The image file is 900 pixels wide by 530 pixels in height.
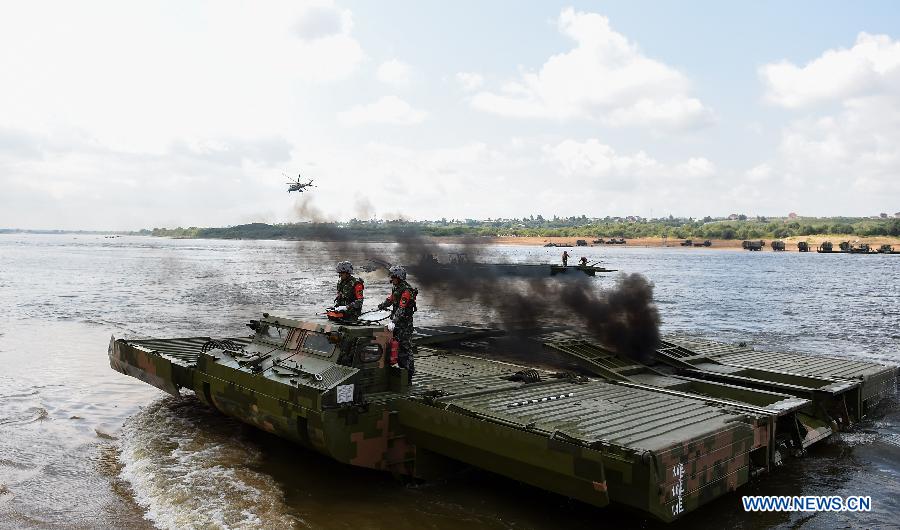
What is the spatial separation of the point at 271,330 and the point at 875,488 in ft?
29.4

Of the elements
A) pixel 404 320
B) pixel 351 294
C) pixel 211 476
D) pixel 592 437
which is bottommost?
pixel 211 476

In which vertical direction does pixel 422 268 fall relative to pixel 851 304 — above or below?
above

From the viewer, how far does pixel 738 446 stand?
7992 millimetres

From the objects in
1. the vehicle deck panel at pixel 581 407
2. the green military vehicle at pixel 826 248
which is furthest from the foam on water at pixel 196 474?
the green military vehicle at pixel 826 248

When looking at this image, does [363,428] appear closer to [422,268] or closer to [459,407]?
[459,407]

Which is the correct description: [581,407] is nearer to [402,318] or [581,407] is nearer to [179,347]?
[402,318]

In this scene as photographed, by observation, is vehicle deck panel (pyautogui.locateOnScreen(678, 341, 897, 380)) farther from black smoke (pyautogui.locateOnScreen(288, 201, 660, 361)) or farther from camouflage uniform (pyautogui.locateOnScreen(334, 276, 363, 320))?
camouflage uniform (pyautogui.locateOnScreen(334, 276, 363, 320))

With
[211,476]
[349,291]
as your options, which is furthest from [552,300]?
[211,476]

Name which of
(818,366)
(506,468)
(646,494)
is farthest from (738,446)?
(818,366)

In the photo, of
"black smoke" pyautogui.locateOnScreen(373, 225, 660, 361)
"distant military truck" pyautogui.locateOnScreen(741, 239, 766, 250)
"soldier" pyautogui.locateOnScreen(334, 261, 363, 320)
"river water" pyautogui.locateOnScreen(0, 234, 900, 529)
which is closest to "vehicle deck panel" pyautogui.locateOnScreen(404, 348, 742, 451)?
"river water" pyautogui.locateOnScreen(0, 234, 900, 529)

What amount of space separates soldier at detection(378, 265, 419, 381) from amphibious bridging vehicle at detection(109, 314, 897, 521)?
183mm

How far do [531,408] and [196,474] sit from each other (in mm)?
4519

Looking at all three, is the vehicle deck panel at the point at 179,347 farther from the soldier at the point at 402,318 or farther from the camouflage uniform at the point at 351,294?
the soldier at the point at 402,318

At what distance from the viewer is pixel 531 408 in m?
8.69
